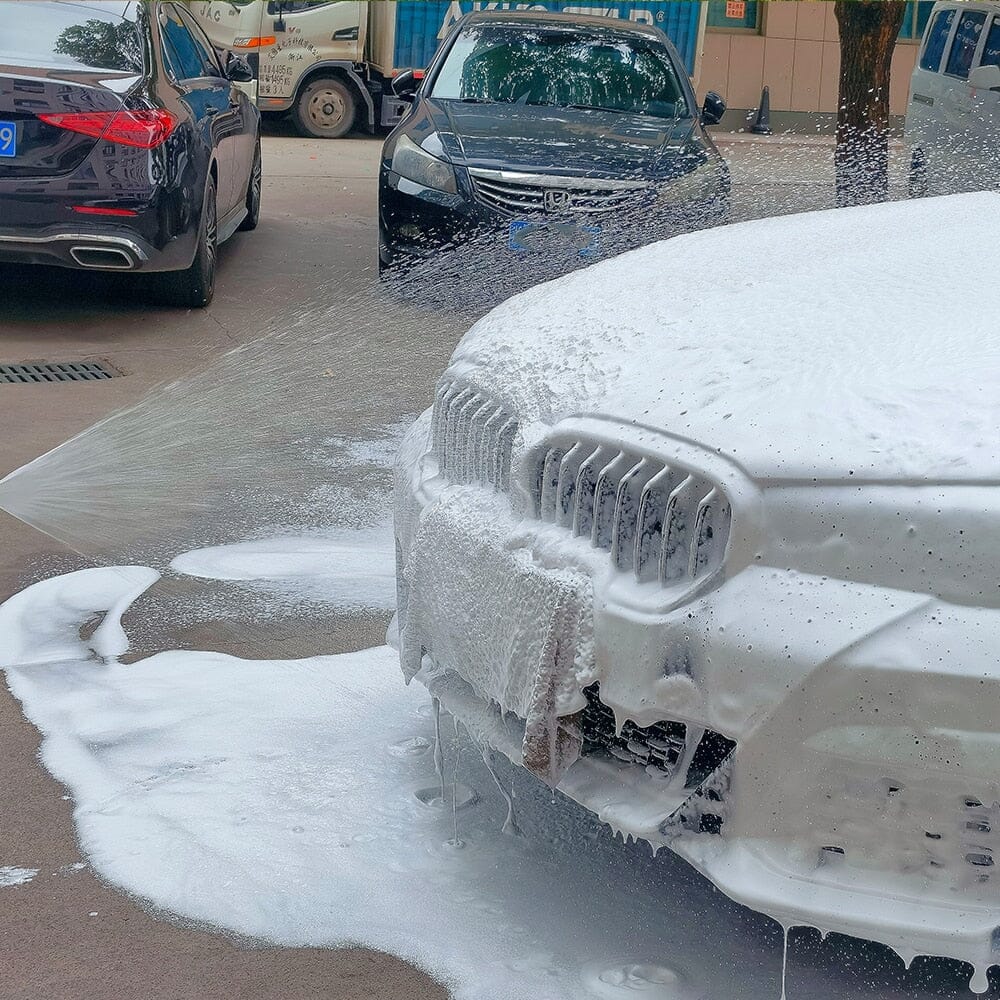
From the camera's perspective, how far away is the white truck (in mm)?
17109

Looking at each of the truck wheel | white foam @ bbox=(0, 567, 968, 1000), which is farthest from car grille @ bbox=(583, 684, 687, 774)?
the truck wheel

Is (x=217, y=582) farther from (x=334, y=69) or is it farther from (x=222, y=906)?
(x=334, y=69)

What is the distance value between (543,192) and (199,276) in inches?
79.3

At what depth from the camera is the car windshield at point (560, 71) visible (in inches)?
360

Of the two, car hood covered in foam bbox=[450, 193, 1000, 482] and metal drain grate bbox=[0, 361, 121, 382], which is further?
metal drain grate bbox=[0, 361, 121, 382]

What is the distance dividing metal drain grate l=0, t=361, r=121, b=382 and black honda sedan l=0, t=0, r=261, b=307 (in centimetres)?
61

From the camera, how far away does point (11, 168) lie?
7.01m

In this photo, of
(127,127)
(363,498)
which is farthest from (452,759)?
(127,127)

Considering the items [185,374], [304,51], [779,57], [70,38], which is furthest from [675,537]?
[779,57]

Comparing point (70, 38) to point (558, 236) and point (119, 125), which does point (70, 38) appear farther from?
point (558, 236)

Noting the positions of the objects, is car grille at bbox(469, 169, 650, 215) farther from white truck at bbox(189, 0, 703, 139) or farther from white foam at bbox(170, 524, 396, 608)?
white truck at bbox(189, 0, 703, 139)

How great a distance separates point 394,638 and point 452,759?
1.08ft

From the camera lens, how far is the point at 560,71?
9250 millimetres

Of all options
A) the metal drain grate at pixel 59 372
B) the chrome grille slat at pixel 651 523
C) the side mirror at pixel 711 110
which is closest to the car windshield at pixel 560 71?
the side mirror at pixel 711 110
